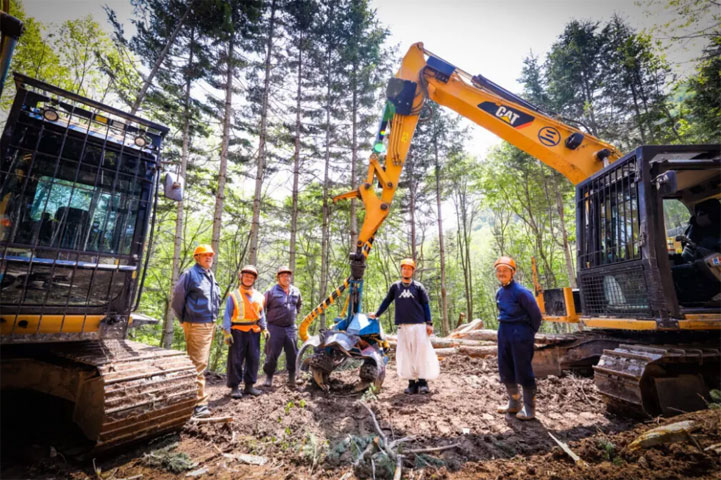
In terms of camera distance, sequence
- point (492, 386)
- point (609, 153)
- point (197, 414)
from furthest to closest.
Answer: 1. point (492, 386)
2. point (609, 153)
3. point (197, 414)

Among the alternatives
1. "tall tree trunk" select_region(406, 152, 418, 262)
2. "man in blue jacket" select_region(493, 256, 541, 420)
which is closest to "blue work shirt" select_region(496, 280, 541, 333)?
"man in blue jacket" select_region(493, 256, 541, 420)

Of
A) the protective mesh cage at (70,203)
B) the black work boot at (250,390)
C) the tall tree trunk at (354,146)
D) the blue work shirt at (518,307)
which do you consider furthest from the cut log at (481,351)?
the protective mesh cage at (70,203)

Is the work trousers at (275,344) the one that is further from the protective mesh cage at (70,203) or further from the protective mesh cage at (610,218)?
the protective mesh cage at (610,218)

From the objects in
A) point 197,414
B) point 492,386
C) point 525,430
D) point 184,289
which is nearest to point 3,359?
point 184,289

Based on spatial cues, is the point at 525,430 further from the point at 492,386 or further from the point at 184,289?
the point at 184,289

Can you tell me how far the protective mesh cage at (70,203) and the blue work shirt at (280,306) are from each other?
2650 mm

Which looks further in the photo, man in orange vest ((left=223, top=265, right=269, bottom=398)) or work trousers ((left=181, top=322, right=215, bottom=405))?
man in orange vest ((left=223, top=265, right=269, bottom=398))

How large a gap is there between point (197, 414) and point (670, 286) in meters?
5.64

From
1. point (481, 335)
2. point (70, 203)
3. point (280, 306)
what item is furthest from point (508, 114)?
point (481, 335)

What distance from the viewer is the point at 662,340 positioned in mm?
3715

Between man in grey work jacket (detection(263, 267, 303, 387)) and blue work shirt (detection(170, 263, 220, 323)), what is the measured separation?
1491 millimetres

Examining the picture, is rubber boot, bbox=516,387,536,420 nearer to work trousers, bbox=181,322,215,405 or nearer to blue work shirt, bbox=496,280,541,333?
blue work shirt, bbox=496,280,541,333

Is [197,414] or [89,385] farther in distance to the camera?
[197,414]

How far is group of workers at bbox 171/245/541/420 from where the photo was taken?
3676 mm
